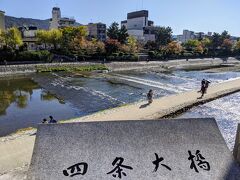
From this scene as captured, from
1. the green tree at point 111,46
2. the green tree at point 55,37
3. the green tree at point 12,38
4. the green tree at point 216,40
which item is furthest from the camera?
the green tree at point 216,40

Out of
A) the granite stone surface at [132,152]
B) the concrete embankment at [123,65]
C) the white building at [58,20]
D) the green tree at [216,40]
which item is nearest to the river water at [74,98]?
the concrete embankment at [123,65]

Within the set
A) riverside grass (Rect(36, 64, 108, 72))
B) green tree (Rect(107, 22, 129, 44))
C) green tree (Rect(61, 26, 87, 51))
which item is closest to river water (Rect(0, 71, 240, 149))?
riverside grass (Rect(36, 64, 108, 72))

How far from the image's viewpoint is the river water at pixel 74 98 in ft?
70.3

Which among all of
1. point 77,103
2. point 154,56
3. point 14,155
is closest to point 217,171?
point 14,155

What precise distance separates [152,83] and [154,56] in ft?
104

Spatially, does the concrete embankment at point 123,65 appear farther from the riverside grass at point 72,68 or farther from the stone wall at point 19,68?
the riverside grass at point 72,68

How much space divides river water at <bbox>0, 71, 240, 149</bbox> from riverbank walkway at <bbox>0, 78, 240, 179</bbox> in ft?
3.58

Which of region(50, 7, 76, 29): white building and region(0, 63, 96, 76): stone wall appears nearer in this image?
region(0, 63, 96, 76): stone wall

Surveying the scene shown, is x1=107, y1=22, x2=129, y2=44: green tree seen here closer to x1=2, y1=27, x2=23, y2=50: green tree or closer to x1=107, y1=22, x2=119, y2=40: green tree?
x1=107, y1=22, x2=119, y2=40: green tree

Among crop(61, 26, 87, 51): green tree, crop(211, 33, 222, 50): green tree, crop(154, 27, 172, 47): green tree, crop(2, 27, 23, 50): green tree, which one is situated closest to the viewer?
crop(2, 27, 23, 50): green tree

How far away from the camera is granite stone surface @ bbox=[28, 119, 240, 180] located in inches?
321

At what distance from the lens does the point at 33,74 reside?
139 ft

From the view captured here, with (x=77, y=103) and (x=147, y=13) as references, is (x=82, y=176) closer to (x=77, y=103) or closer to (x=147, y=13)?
(x=77, y=103)

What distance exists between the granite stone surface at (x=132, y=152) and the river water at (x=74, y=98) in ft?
26.3
